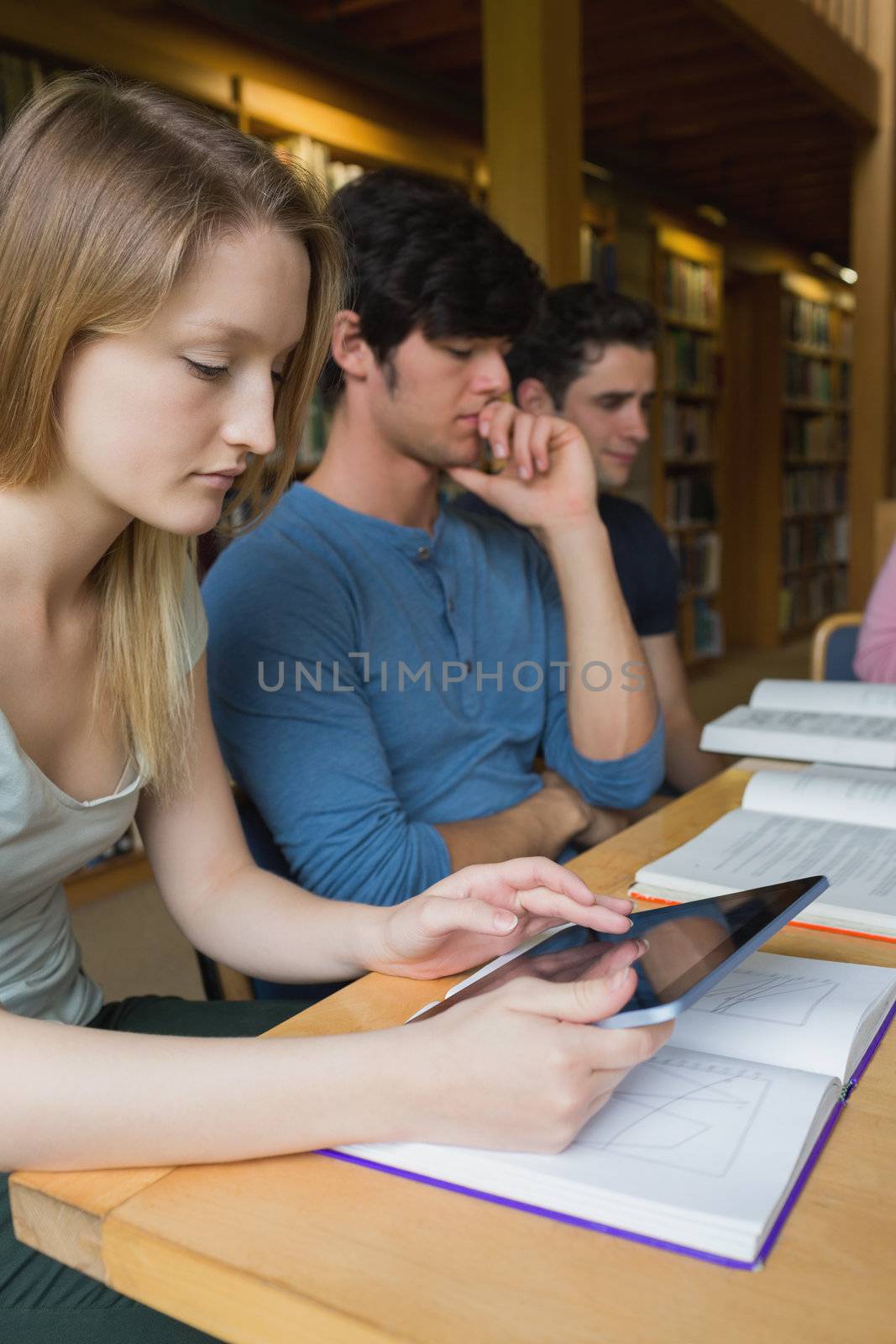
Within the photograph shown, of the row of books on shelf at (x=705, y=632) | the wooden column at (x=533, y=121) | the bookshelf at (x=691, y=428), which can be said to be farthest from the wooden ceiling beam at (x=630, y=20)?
the row of books on shelf at (x=705, y=632)

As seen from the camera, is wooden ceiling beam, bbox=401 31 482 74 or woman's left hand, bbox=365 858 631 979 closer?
woman's left hand, bbox=365 858 631 979

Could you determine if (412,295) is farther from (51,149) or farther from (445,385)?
(51,149)

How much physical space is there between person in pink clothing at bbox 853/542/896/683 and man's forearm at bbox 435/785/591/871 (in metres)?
0.88

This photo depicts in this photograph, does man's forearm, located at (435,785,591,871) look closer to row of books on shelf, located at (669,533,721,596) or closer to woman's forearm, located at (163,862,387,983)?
woman's forearm, located at (163,862,387,983)

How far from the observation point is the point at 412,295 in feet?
4.82

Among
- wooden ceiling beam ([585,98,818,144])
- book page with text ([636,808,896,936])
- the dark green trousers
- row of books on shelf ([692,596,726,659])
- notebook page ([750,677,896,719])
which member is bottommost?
the dark green trousers

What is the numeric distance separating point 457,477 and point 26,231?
33.2 inches

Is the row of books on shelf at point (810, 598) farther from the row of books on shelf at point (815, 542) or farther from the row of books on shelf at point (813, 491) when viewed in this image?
the row of books on shelf at point (813, 491)

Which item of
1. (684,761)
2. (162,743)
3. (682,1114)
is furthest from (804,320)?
(682,1114)

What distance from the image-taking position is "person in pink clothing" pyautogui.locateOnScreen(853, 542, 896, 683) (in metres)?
2.07

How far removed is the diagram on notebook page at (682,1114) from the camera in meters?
0.56

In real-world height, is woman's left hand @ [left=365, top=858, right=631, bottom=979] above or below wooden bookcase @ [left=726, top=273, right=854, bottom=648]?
below

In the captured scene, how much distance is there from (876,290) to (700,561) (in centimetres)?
184

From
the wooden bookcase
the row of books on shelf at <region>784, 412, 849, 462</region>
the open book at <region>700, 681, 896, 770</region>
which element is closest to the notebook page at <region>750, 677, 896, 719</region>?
the open book at <region>700, 681, 896, 770</region>
